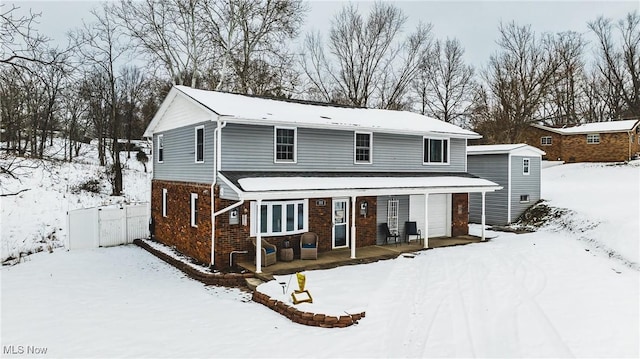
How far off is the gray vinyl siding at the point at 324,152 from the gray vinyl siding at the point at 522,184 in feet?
12.4

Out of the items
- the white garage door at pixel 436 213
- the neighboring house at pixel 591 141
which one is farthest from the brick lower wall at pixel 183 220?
the neighboring house at pixel 591 141

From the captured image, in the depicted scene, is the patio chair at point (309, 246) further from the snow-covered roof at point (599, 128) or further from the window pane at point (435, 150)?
the snow-covered roof at point (599, 128)

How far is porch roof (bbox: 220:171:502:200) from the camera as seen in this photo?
37.8 feet

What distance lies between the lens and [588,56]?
44531mm

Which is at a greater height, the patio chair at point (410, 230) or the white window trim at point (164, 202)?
the white window trim at point (164, 202)

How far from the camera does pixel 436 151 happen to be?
680 inches

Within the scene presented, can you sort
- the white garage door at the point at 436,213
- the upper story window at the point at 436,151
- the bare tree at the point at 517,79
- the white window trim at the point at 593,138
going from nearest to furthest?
the white garage door at the point at 436,213 < the upper story window at the point at 436,151 < the white window trim at the point at 593,138 < the bare tree at the point at 517,79

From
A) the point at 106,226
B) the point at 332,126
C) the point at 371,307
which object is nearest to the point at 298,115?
the point at 332,126

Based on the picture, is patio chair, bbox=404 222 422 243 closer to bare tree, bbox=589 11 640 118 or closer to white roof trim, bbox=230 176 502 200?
white roof trim, bbox=230 176 502 200

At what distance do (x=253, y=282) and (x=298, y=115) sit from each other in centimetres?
605

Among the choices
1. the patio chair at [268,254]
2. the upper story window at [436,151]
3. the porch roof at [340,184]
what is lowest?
the patio chair at [268,254]

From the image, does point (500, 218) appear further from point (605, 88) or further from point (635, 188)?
point (605, 88)

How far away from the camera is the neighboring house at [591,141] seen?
99.2 feet

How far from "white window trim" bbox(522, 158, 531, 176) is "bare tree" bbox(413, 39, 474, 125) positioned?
15661 mm
